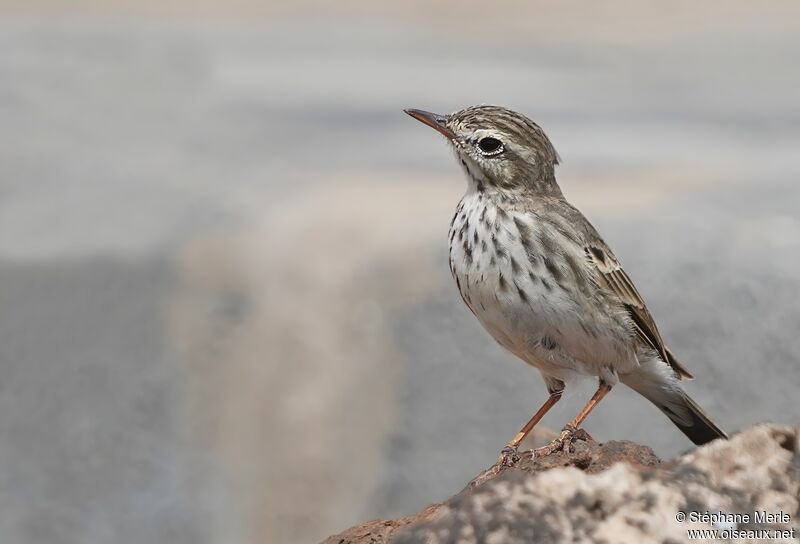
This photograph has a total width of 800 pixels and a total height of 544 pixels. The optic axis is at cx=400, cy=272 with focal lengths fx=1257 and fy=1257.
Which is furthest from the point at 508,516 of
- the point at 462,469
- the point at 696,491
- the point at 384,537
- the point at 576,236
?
the point at 462,469

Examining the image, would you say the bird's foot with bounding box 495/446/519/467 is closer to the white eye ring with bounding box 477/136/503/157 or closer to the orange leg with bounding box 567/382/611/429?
the orange leg with bounding box 567/382/611/429

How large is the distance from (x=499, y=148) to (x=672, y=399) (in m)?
1.63

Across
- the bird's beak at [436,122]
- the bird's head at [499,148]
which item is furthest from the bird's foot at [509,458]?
the bird's beak at [436,122]

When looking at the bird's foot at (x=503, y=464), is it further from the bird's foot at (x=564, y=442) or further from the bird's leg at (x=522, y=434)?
the bird's foot at (x=564, y=442)

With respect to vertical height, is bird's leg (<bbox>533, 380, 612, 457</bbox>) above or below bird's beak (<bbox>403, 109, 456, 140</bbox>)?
below

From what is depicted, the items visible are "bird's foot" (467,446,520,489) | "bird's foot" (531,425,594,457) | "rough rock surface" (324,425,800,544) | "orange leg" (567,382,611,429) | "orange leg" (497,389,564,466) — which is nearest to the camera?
"rough rock surface" (324,425,800,544)

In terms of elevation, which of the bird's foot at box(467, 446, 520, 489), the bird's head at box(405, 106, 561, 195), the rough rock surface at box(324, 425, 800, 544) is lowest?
the rough rock surface at box(324, 425, 800, 544)

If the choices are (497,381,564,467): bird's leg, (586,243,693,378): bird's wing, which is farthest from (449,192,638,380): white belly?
(497,381,564,467): bird's leg

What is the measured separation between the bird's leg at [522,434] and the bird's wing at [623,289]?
501mm

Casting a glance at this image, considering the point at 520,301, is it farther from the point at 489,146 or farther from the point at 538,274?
the point at 489,146

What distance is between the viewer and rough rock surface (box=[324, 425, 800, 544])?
345 cm

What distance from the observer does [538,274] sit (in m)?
5.77

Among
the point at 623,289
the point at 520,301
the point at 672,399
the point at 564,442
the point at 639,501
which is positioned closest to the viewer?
the point at 639,501

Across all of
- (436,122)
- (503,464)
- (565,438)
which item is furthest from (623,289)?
(436,122)
